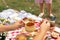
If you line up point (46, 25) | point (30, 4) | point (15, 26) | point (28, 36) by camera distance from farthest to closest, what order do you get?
point (30, 4)
point (28, 36)
point (15, 26)
point (46, 25)

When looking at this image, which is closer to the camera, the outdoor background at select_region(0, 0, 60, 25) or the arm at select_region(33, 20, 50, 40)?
the arm at select_region(33, 20, 50, 40)

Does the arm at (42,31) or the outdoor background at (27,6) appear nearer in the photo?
the arm at (42,31)

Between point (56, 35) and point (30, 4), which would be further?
point (30, 4)

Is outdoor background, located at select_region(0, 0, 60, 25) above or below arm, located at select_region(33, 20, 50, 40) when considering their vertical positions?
above

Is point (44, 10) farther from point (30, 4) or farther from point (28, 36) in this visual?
point (28, 36)

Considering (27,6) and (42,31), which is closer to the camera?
(42,31)

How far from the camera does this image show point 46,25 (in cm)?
258

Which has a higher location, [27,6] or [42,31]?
[27,6]

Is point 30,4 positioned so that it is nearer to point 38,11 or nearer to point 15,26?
point 38,11

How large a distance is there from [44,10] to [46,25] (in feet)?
10.2

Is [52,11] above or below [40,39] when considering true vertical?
above

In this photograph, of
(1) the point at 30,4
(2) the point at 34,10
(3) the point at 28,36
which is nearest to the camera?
(3) the point at 28,36

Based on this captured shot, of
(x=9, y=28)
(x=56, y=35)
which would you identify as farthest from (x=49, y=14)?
(x=9, y=28)

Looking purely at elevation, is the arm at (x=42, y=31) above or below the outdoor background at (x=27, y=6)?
below
